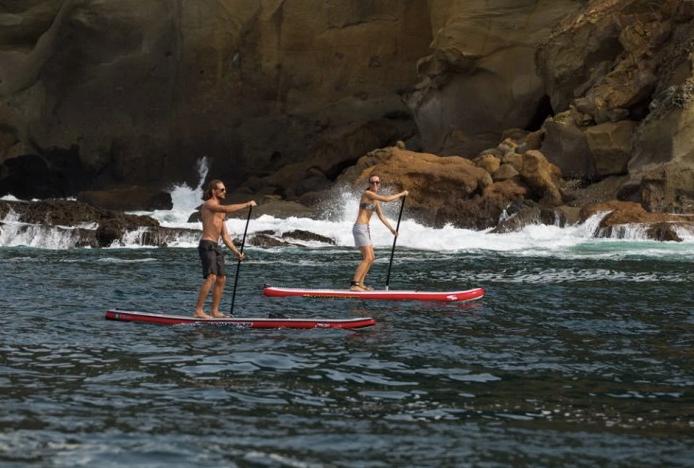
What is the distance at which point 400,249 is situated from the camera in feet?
103

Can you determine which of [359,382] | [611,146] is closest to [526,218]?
[611,146]

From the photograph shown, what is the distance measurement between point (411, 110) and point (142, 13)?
1814cm

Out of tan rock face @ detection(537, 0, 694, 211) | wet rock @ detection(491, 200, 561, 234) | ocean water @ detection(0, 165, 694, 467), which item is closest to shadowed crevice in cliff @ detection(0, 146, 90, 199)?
tan rock face @ detection(537, 0, 694, 211)

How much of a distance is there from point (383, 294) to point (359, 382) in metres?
7.46

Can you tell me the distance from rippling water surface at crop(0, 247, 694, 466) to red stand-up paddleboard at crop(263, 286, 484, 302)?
40 cm

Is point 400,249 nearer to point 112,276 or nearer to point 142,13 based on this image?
point 112,276

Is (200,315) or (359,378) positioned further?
(200,315)

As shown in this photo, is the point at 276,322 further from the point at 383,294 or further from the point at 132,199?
the point at 132,199

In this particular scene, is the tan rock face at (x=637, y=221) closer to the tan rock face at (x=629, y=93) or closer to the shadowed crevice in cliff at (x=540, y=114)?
the tan rock face at (x=629, y=93)

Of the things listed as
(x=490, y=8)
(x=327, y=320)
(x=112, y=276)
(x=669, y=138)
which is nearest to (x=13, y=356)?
(x=327, y=320)

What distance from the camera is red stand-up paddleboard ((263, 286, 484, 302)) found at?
18516 millimetres

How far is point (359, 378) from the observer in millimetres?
11531

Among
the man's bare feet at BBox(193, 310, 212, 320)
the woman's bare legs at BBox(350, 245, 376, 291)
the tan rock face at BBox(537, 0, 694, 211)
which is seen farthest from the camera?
the tan rock face at BBox(537, 0, 694, 211)

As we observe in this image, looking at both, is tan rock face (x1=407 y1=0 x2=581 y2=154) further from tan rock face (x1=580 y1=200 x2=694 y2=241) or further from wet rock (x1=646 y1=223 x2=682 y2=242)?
wet rock (x1=646 y1=223 x2=682 y2=242)
